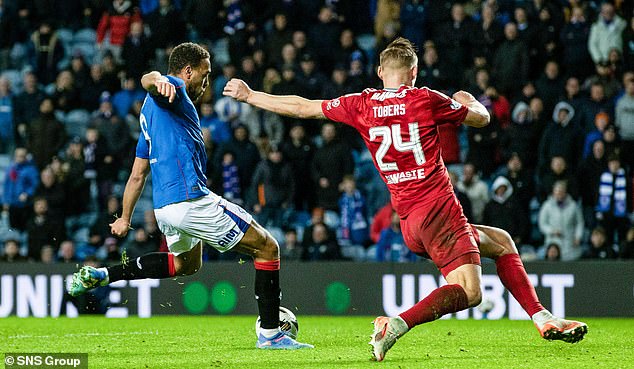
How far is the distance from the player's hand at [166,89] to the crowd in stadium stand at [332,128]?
7.58 metres

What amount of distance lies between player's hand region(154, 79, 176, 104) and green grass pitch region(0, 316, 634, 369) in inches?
69.3

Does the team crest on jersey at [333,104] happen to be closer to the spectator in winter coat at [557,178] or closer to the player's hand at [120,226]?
the player's hand at [120,226]

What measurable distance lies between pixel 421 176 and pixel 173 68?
2.04 metres

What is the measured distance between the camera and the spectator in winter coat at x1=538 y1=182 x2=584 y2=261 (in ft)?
48.7

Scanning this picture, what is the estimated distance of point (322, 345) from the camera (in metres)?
8.73

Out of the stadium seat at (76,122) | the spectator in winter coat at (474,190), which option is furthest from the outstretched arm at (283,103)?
the stadium seat at (76,122)

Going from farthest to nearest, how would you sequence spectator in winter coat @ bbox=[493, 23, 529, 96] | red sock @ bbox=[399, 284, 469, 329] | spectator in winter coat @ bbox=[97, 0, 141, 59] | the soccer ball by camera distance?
spectator in winter coat @ bbox=[97, 0, 141, 59] < spectator in winter coat @ bbox=[493, 23, 529, 96] < the soccer ball < red sock @ bbox=[399, 284, 469, 329]

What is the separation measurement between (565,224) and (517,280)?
23.8ft

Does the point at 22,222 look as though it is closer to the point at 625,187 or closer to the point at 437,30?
the point at 437,30

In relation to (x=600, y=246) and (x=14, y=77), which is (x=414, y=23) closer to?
(x=600, y=246)

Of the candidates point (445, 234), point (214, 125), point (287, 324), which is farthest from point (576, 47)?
point (445, 234)

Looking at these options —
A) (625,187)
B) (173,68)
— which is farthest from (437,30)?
(173,68)

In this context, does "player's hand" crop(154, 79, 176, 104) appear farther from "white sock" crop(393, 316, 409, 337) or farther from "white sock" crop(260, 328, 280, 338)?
"white sock" crop(393, 316, 409, 337)

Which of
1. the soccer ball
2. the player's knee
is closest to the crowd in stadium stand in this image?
the soccer ball
